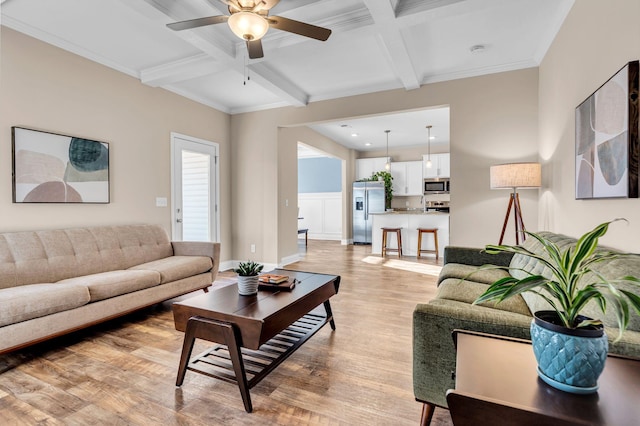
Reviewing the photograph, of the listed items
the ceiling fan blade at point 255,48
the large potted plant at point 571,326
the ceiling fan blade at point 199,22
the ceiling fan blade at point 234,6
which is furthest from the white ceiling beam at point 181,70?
the large potted plant at point 571,326

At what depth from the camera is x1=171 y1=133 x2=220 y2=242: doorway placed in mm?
4442

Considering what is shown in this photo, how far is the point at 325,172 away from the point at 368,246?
8.75ft

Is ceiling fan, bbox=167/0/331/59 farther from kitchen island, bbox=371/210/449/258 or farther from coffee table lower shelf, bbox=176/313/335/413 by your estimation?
kitchen island, bbox=371/210/449/258

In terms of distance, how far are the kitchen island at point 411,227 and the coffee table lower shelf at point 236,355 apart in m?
4.39

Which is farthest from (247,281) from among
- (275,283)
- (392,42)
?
(392,42)

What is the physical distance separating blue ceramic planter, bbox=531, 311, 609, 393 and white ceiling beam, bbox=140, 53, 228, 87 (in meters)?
3.56

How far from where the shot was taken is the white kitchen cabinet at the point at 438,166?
8.21 meters

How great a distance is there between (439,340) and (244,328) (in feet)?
3.32

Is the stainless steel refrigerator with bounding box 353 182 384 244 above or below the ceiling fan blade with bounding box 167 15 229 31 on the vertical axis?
below

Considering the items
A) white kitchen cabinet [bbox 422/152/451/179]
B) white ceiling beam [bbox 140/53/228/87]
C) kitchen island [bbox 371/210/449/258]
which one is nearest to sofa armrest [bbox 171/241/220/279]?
white ceiling beam [bbox 140/53/228/87]

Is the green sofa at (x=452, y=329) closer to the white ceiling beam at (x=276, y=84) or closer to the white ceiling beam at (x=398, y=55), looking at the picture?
the white ceiling beam at (x=398, y=55)

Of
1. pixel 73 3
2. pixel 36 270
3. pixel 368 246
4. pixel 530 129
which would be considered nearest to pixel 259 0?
pixel 73 3

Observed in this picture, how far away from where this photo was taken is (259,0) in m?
1.92

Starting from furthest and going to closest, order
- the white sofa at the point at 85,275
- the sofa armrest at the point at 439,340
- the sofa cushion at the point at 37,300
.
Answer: the white sofa at the point at 85,275 → the sofa cushion at the point at 37,300 → the sofa armrest at the point at 439,340
